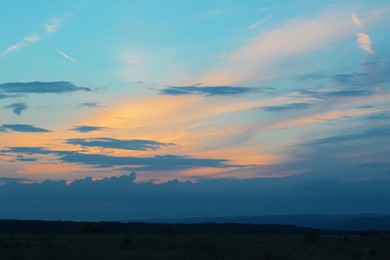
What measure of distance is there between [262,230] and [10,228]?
5756 centimetres

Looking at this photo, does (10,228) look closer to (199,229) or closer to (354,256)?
(199,229)

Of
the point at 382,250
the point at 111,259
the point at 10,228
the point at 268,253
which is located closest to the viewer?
the point at 268,253

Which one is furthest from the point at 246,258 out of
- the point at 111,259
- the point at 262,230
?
the point at 262,230

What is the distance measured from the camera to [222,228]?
144m

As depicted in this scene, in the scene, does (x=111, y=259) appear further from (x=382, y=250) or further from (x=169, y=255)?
(x=382, y=250)

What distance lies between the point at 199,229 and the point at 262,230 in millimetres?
14764

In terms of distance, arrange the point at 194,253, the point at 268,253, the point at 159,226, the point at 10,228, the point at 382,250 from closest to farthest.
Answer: the point at 268,253 < the point at 194,253 < the point at 382,250 < the point at 10,228 < the point at 159,226

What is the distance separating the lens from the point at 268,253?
1414 inches

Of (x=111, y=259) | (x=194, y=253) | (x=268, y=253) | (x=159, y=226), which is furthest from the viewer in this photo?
(x=159, y=226)

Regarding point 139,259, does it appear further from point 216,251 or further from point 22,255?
point 22,255

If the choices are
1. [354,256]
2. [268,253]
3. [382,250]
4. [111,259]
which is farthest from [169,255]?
[382,250]

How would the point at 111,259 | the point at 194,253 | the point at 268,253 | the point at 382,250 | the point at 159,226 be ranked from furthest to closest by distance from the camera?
the point at 159,226 < the point at 382,250 < the point at 194,253 < the point at 111,259 < the point at 268,253

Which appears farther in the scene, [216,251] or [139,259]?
[216,251]

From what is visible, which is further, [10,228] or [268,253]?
[10,228]
